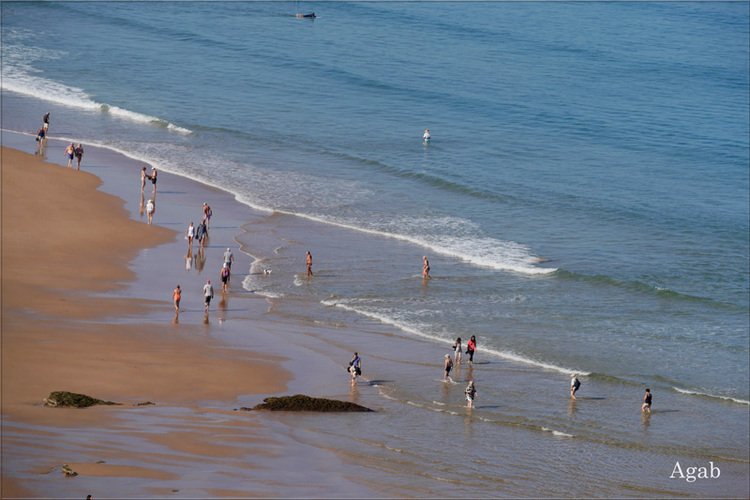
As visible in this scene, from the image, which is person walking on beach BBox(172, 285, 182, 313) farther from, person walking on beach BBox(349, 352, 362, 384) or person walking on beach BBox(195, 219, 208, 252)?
person walking on beach BBox(195, 219, 208, 252)

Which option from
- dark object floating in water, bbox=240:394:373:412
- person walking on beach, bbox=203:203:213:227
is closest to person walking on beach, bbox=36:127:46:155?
person walking on beach, bbox=203:203:213:227

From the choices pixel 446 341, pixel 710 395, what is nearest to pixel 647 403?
pixel 710 395

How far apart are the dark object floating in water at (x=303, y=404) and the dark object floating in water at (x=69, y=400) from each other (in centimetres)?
324

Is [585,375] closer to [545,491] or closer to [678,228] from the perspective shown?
[545,491]

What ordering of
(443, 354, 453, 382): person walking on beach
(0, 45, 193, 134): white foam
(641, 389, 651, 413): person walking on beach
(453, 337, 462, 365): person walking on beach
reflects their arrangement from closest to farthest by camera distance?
(641, 389, 651, 413): person walking on beach
(443, 354, 453, 382): person walking on beach
(453, 337, 462, 365): person walking on beach
(0, 45, 193, 134): white foam

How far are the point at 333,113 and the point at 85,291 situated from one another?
32277 millimetres

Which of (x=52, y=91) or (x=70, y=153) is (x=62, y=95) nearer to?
(x=52, y=91)

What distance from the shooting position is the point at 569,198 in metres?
41.9

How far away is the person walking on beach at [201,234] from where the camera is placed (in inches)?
1202

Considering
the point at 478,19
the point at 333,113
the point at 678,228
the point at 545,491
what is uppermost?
the point at 478,19

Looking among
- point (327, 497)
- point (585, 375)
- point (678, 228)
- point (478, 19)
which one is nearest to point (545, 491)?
point (327, 497)

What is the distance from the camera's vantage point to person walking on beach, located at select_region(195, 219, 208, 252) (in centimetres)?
3052

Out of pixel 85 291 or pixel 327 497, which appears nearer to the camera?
pixel 327 497

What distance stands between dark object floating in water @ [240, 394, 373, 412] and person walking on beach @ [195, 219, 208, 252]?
1232 cm
